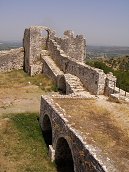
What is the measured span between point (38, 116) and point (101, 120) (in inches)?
231

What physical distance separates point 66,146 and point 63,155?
0.51 m

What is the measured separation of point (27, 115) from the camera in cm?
1964

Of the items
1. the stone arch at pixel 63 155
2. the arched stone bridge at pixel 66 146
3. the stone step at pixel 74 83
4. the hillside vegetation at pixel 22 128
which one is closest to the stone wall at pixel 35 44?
the hillside vegetation at pixel 22 128

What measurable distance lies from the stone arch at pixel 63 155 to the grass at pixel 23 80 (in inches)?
371

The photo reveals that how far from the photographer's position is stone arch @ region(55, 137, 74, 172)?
15.3 metres

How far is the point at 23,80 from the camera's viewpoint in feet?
90.5

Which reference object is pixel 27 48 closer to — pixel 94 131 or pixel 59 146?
pixel 59 146

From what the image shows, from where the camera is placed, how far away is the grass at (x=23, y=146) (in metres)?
14.9

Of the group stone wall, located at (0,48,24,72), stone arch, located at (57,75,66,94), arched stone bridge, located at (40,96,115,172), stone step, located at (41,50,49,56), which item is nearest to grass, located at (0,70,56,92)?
stone arch, located at (57,75,66,94)

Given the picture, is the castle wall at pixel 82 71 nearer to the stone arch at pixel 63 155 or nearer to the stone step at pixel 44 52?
the stone step at pixel 44 52

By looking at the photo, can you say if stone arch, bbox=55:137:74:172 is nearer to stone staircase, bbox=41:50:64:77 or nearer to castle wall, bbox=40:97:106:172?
castle wall, bbox=40:97:106:172

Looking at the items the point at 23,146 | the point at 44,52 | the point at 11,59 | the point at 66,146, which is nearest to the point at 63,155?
the point at 66,146

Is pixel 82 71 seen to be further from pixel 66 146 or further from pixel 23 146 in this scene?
pixel 66 146

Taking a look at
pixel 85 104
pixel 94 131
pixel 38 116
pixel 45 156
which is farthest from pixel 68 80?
pixel 94 131
